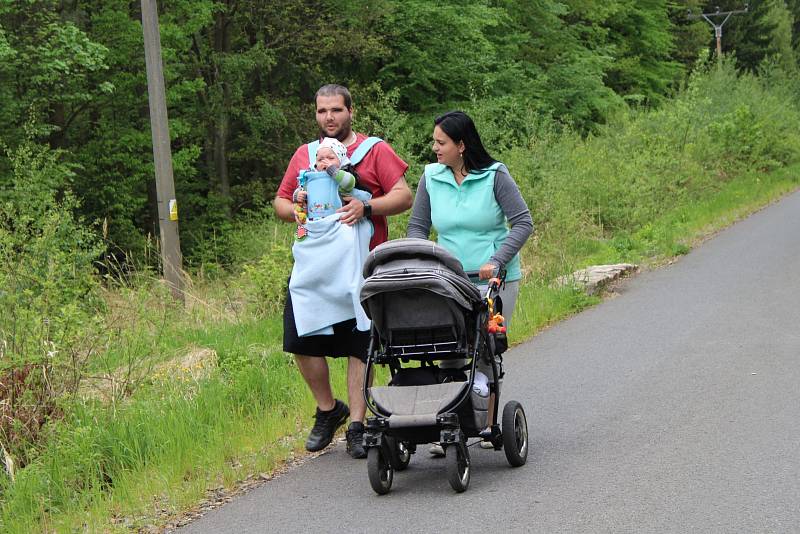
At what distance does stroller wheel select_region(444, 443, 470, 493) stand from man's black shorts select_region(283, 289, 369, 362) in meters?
1.09

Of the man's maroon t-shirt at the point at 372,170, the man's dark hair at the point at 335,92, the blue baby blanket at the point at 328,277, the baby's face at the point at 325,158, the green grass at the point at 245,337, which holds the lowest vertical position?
the green grass at the point at 245,337

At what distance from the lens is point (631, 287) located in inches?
551

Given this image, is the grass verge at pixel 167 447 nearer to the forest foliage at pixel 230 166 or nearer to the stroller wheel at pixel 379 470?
→ the forest foliage at pixel 230 166

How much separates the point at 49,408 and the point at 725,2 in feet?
250

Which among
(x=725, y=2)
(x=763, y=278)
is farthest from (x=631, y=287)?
(x=725, y=2)

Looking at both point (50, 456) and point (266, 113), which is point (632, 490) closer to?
point (50, 456)

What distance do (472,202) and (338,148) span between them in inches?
32.0

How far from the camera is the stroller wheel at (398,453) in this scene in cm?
621

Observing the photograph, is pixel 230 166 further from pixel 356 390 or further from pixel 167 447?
pixel 356 390

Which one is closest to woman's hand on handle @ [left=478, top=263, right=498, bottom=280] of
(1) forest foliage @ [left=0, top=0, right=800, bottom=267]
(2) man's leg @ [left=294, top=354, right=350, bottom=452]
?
(2) man's leg @ [left=294, top=354, right=350, bottom=452]

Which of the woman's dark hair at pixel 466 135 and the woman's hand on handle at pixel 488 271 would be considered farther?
the woman's dark hair at pixel 466 135

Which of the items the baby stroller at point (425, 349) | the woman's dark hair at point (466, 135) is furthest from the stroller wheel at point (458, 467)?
the woman's dark hair at point (466, 135)

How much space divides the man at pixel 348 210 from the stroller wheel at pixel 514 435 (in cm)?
93

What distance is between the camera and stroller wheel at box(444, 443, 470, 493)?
19.4 feet
